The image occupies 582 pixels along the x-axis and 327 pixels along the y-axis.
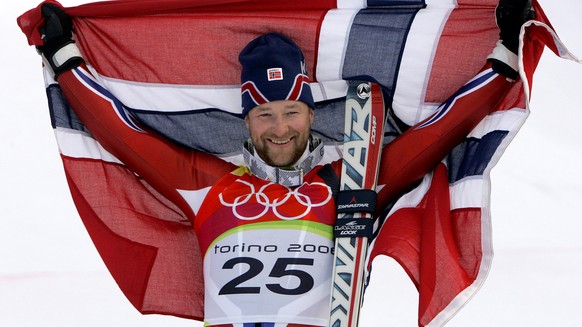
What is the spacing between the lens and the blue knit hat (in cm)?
451

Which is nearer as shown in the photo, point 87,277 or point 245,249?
point 245,249

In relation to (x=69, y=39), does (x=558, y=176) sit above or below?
below

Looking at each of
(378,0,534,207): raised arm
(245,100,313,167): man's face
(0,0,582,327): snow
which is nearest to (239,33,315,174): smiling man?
(245,100,313,167): man's face

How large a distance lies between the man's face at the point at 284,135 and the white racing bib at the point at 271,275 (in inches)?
8.9

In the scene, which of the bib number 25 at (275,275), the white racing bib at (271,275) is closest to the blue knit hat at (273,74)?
the white racing bib at (271,275)

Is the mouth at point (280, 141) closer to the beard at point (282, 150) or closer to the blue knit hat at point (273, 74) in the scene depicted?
the beard at point (282, 150)

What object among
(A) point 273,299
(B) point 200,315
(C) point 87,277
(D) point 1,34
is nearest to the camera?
(A) point 273,299

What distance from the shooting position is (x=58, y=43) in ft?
15.2

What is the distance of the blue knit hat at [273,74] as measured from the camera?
178 inches

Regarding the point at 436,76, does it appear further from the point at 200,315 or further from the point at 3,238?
the point at 3,238

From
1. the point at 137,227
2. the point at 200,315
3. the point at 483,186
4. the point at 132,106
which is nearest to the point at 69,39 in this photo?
the point at 132,106

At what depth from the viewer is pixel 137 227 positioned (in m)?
4.68

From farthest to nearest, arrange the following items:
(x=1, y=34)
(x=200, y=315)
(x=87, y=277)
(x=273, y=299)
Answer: (x=1, y=34) < (x=87, y=277) < (x=200, y=315) < (x=273, y=299)

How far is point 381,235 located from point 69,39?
1.21m
